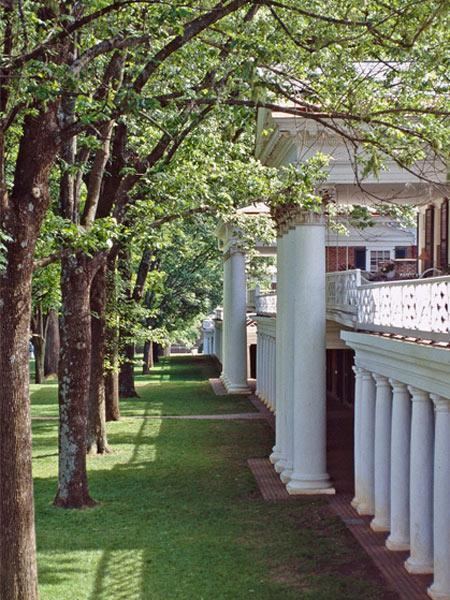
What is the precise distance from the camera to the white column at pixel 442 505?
37.8 ft

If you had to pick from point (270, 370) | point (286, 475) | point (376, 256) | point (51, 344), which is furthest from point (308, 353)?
point (51, 344)

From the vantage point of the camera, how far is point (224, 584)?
1282 cm

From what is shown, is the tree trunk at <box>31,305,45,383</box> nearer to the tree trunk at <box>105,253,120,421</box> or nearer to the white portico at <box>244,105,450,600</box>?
the tree trunk at <box>105,253,120,421</box>

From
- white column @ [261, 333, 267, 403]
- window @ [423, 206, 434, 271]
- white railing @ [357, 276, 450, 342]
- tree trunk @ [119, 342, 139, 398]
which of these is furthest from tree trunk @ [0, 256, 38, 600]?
tree trunk @ [119, 342, 139, 398]

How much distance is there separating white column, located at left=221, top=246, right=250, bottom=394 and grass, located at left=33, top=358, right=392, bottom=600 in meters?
15.7

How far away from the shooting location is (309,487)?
63.8 feet

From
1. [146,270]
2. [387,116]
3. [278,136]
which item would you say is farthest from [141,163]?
[146,270]

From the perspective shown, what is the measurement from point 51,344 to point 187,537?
39.0 meters

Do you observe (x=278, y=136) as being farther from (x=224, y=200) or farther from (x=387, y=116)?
(x=387, y=116)

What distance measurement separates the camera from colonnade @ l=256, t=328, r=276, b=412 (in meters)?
34.9

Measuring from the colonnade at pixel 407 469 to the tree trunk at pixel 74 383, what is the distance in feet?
14.7

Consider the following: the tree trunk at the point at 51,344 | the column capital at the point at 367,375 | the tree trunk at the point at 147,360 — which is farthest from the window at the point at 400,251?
the column capital at the point at 367,375

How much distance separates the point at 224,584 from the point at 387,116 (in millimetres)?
6631

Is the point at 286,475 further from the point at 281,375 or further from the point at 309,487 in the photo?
the point at 281,375
